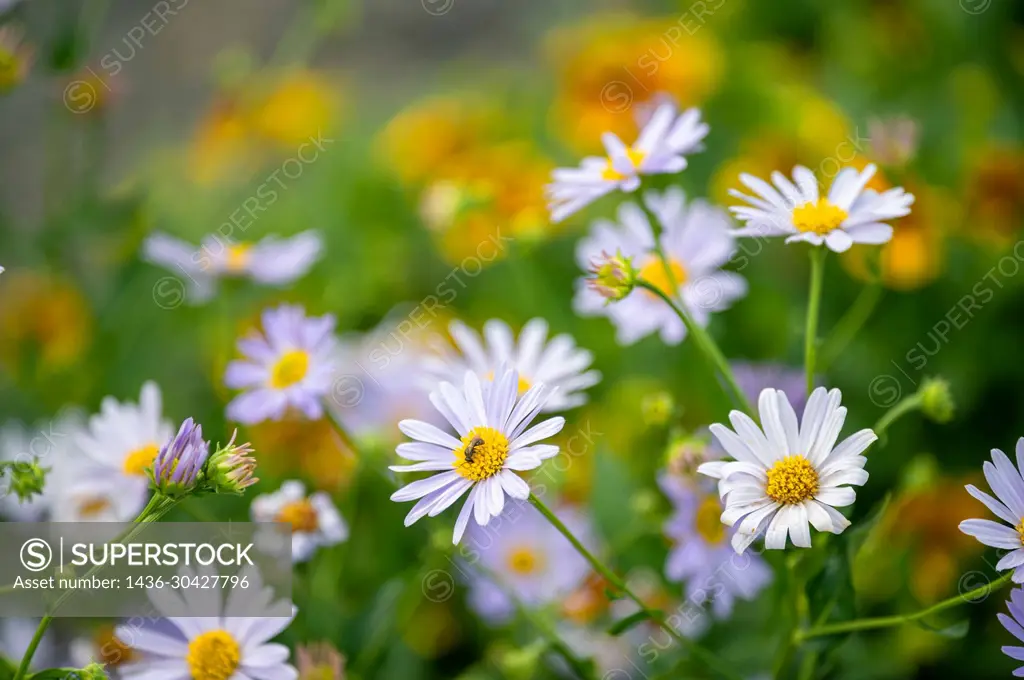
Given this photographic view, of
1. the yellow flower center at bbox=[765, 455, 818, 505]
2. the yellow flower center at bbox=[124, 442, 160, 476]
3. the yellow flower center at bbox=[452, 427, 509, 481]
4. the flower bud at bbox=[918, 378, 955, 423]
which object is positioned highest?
the yellow flower center at bbox=[124, 442, 160, 476]

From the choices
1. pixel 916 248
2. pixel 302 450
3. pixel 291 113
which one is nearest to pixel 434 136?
pixel 291 113

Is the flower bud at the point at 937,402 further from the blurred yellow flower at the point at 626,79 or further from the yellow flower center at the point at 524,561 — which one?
the blurred yellow flower at the point at 626,79

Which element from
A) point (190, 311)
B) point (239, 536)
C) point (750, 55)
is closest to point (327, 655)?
point (239, 536)

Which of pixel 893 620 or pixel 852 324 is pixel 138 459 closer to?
pixel 893 620

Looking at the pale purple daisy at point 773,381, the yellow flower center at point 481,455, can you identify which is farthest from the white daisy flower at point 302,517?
the pale purple daisy at point 773,381

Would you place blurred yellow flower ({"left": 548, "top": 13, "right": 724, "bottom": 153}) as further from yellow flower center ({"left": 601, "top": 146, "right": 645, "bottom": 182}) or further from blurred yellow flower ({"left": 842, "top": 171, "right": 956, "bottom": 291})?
yellow flower center ({"left": 601, "top": 146, "right": 645, "bottom": 182})

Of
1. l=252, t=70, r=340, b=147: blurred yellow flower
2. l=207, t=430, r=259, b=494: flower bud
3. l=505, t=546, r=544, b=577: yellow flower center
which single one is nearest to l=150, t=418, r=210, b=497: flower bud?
l=207, t=430, r=259, b=494: flower bud

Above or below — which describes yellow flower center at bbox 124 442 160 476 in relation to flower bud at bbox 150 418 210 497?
above

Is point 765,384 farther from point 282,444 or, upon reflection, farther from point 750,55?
point 750,55
